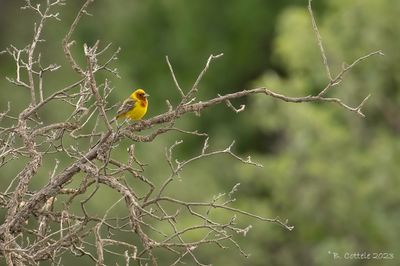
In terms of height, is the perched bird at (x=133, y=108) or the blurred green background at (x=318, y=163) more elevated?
the blurred green background at (x=318, y=163)

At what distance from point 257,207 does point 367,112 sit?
2.34 meters

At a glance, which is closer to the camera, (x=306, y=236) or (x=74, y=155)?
(x=74, y=155)

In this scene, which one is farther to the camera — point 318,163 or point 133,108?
point 318,163

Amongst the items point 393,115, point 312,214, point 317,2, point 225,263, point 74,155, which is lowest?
point 74,155

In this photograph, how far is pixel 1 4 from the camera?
26.3m

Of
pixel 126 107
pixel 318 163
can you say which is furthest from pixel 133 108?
pixel 318 163

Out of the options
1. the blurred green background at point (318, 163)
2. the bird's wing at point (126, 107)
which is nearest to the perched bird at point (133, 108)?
the bird's wing at point (126, 107)

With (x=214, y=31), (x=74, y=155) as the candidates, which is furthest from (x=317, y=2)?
(x=74, y=155)

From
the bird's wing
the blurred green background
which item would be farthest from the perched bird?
the blurred green background

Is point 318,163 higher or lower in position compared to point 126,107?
higher

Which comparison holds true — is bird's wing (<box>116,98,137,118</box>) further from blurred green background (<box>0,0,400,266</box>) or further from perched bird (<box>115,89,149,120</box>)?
blurred green background (<box>0,0,400,266</box>)

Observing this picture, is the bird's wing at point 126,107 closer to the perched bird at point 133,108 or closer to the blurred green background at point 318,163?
the perched bird at point 133,108

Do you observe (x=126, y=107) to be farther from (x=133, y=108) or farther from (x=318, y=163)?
(x=318, y=163)

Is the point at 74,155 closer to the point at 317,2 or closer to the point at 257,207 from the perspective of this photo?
the point at 257,207
